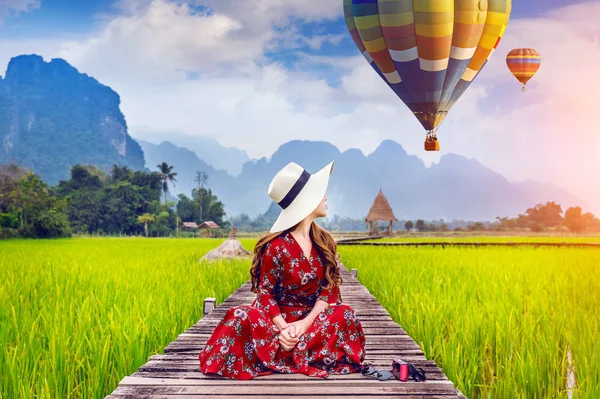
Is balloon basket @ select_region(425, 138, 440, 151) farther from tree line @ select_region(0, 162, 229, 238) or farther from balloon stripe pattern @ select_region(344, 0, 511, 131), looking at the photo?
tree line @ select_region(0, 162, 229, 238)

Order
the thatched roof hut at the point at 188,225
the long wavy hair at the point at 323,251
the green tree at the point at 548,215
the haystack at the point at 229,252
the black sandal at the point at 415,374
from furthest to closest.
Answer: the thatched roof hut at the point at 188,225
the green tree at the point at 548,215
the haystack at the point at 229,252
the long wavy hair at the point at 323,251
the black sandal at the point at 415,374

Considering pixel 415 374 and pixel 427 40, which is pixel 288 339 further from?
pixel 427 40

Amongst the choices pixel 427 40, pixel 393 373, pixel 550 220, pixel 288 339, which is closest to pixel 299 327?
pixel 288 339

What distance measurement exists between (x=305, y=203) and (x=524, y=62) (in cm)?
1755

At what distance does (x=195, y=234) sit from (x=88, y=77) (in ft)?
471

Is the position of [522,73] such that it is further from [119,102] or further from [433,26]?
[119,102]

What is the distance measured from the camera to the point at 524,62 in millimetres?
18281

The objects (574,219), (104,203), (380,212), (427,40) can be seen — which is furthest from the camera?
(574,219)

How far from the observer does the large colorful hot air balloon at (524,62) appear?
720 inches

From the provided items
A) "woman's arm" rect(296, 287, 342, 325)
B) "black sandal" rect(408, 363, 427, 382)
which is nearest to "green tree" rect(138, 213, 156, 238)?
"woman's arm" rect(296, 287, 342, 325)

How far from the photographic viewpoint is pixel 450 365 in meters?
3.63

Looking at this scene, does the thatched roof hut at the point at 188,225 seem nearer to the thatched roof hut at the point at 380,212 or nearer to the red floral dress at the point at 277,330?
the thatched roof hut at the point at 380,212

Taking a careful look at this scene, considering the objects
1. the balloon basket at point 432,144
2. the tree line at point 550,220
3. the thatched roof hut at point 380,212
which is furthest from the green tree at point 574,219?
the balloon basket at point 432,144

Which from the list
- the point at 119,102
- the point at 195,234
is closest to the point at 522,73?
the point at 195,234
